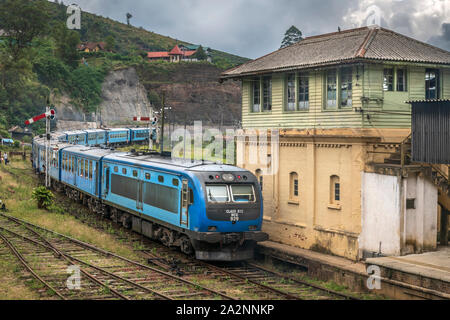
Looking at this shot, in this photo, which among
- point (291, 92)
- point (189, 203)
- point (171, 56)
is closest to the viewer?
point (189, 203)

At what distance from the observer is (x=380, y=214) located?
16.5 meters

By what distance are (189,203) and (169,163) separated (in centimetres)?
258

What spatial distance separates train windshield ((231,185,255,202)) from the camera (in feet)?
53.4

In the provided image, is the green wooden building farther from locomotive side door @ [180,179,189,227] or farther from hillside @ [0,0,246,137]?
hillside @ [0,0,246,137]

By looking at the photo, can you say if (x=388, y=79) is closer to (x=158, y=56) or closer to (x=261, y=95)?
(x=261, y=95)

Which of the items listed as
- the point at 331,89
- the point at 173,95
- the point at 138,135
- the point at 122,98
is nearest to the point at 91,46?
the point at 173,95

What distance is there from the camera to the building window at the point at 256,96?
22.1m

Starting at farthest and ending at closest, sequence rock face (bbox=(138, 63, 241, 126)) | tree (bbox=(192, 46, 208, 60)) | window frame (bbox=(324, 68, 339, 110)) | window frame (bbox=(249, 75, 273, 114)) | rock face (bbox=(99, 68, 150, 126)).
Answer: tree (bbox=(192, 46, 208, 60)) → rock face (bbox=(138, 63, 241, 126)) → rock face (bbox=(99, 68, 150, 126)) → window frame (bbox=(249, 75, 273, 114)) → window frame (bbox=(324, 68, 339, 110))

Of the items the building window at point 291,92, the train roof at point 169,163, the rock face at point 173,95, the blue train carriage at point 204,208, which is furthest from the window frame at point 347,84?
the rock face at point 173,95

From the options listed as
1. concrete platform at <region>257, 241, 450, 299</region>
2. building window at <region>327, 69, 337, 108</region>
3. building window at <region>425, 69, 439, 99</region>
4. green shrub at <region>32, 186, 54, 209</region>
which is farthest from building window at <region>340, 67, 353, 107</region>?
green shrub at <region>32, 186, 54, 209</region>

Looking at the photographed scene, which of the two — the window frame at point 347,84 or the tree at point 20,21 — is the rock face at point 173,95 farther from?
the window frame at point 347,84

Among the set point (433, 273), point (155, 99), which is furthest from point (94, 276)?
point (155, 99)

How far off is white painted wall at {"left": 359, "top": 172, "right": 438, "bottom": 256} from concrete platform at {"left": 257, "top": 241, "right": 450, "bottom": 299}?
529mm

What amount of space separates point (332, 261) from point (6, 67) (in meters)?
74.1
